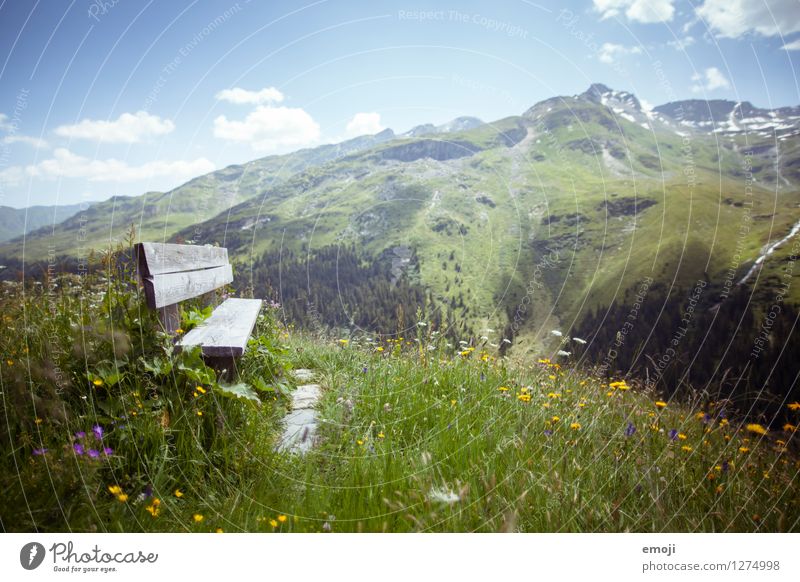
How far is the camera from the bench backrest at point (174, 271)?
3135 millimetres

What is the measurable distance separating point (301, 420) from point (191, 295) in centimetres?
172

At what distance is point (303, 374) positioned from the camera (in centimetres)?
507

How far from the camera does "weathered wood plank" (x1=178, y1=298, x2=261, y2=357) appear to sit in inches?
121

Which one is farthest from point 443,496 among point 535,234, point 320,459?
point 535,234

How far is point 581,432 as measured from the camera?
10.0 feet

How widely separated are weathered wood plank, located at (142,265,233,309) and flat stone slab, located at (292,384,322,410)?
→ 1.43 metres

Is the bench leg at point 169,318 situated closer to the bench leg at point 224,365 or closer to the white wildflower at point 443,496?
the bench leg at point 224,365

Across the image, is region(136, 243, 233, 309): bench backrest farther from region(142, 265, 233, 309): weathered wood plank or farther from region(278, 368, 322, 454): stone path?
region(278, 368, 322, 454): stone path

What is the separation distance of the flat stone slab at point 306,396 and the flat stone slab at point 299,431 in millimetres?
127

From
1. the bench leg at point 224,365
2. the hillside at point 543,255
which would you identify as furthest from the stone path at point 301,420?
the hillside at point 543,255

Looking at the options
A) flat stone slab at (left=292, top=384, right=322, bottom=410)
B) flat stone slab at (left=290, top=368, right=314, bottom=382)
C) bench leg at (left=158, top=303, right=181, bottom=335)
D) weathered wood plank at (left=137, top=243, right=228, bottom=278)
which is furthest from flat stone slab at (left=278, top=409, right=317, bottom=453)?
weathered wood plank at (left=137, top=243, right=228, bottom=278)

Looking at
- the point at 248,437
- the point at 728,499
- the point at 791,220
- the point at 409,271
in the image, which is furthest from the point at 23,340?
the point at 409,271
